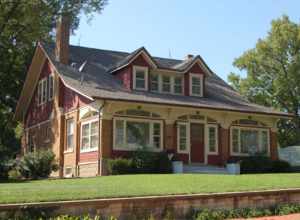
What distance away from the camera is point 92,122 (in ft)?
90.4

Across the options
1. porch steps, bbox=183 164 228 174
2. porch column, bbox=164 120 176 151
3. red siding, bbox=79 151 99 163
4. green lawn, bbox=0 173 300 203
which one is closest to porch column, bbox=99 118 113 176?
red siding, bbox=79 151 99 163

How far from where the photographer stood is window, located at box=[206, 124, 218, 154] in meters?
29.8

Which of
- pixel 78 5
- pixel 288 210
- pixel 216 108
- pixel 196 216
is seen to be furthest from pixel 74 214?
pixel 78 5

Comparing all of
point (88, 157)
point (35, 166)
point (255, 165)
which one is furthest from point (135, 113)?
point (255, 165)

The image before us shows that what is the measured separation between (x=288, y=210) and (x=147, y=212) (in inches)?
183

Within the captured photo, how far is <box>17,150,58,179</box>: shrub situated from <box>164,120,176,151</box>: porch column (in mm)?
6329

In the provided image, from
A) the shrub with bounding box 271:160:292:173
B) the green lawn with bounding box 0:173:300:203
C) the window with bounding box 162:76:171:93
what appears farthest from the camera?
the window with bounding box 162:76:171:93

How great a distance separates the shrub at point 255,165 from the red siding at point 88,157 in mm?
8366

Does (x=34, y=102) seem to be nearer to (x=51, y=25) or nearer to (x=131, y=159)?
(x=51, y=25)

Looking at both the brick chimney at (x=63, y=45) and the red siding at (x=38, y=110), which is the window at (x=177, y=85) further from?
the red siding at (x=38, y=110)

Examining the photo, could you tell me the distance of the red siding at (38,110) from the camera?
33656 millimetres

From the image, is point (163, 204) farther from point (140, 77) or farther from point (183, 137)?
point (140, 77)

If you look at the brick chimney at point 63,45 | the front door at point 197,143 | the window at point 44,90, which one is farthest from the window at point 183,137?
the window at point 44,90

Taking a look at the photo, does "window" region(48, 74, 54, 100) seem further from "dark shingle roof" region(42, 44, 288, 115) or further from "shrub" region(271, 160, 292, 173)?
"shrub" region(271, 160, 292, 173)
